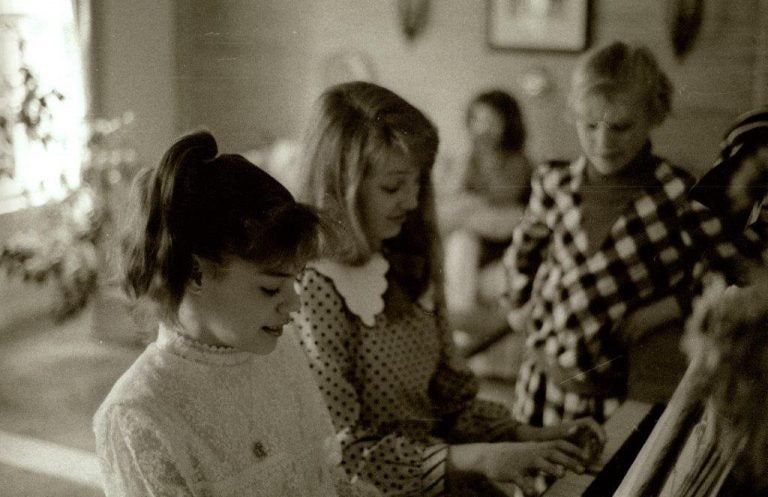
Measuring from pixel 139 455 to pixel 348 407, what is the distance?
0.28 m

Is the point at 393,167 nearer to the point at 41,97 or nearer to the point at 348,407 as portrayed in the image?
the point at 348,407

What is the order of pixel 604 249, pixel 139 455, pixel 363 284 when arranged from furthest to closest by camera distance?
1. pixel 363 284
2. pixel 604 249
3. pixel 139 455

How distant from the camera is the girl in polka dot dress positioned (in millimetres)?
1022

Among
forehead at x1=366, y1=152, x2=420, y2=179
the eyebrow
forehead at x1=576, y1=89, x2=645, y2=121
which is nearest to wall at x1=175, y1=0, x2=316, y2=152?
forehead at x1=366, y1=152, x2=420, y2=179

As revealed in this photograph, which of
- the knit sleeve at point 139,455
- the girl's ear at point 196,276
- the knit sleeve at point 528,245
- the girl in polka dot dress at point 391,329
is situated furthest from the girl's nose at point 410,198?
the knit sleeve at point 139,455

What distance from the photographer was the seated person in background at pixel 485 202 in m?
0.97

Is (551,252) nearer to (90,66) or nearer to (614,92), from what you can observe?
(614,92)

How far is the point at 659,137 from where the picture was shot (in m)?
0.93

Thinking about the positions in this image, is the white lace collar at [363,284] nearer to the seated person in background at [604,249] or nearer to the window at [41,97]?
the seated person in background at [604,249]

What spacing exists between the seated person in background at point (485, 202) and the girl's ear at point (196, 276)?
28 centimetres

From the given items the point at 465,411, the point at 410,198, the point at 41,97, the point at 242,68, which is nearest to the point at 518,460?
the point at 465,411

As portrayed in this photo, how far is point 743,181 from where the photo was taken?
3.02 ft

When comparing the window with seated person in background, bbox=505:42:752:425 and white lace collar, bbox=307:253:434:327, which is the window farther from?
seated person in background, bbox=505:42:752:425

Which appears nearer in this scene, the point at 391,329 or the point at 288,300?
the point at 288,300
